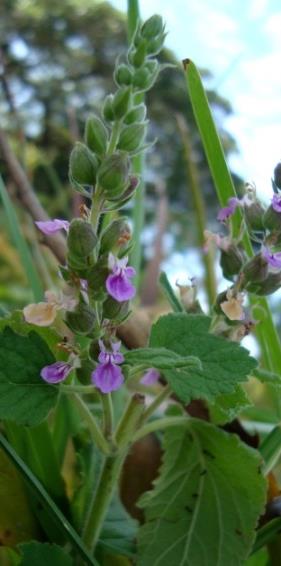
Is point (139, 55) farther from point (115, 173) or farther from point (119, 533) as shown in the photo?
point (119, 533)

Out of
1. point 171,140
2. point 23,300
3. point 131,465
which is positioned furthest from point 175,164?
point 131,465

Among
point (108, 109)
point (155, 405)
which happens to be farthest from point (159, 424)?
point (108, 109)

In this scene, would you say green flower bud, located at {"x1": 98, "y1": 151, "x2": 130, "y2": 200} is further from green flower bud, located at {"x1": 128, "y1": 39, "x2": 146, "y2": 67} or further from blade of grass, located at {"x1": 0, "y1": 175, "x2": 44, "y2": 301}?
blade of grass, located at {"x1": 0, "y1": 175, "x2": 44, "y2": 301}

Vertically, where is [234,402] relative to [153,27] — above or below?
below

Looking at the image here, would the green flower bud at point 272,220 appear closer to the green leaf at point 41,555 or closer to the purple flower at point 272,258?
the purple flower at point 272,258

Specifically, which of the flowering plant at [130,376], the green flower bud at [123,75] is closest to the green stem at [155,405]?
the flowering plant at [130,376]
